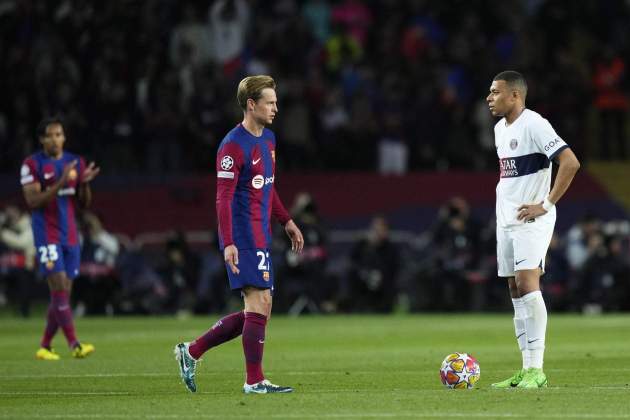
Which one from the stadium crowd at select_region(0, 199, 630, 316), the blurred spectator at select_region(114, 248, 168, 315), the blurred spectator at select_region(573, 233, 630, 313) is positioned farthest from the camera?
the blurred spectator at select_region(114, 248, 168, 315)

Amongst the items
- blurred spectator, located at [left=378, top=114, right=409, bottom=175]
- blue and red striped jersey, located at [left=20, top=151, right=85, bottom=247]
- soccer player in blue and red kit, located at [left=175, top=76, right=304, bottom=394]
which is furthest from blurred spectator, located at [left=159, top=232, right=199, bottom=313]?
soccer player in blue and red kit, located at [left=175, top=76, right=304, bottom=394]

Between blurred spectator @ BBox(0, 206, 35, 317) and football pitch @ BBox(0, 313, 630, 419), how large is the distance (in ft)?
11.4

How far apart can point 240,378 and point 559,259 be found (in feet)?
48.1

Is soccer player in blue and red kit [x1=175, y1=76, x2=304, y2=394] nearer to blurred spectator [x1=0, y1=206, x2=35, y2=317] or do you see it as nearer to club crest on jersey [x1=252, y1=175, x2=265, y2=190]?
club crest on jersey [x1=252, y1=175, x2=265, y2=190]

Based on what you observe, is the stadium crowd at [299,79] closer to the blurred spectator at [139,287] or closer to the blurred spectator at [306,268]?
the blurred spectator at [306,268]

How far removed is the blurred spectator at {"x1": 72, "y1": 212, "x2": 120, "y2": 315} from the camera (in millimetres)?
27281

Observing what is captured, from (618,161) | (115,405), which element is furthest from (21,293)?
(115,405)

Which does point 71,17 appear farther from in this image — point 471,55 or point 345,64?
point 471,55

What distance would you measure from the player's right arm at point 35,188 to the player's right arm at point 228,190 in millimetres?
5198

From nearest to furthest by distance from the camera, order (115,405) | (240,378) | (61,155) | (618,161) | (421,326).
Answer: (115,405), (240,378), (61,155), (421,326), (618,161)

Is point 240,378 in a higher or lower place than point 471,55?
lower

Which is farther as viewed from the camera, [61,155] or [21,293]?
[21,293]

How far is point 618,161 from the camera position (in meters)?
29.4

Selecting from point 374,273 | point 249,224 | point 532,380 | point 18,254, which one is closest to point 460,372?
point 532,380
